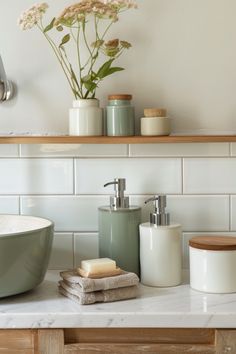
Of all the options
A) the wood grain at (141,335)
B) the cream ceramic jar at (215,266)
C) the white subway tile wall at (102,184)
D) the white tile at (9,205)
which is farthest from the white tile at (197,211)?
the wood grain at (141,335)

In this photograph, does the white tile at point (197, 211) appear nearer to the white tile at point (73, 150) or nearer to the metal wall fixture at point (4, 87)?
the white tile at point (73, 150)

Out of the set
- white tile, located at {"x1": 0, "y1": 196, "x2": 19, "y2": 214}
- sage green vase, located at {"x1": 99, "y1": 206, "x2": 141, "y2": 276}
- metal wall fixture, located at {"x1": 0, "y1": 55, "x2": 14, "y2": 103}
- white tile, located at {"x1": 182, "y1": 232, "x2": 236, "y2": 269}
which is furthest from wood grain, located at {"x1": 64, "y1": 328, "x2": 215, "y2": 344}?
metal wall fixture, located at {"x1": 0, "y1": 55, "x2": 14, "y2": 103}

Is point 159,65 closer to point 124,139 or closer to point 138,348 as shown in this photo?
point 124,139

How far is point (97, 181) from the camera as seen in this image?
1.71 m

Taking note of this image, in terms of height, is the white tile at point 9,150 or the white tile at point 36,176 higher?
the white tile at point 9,150

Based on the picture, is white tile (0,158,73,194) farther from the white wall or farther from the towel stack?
the towel stack

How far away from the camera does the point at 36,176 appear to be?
67.6 inches

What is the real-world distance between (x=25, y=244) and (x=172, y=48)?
704 millimetres

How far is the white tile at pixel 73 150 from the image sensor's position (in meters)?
1.70

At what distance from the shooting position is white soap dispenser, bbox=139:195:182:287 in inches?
59.5

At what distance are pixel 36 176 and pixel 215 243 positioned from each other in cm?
56

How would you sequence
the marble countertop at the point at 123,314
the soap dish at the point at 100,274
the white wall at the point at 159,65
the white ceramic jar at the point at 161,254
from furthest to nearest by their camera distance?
the white wall at the point at 159,65, the white ceramic jar at the point at 161,254, the soap dish at the point at 100,274, the marble countertop at the point at 123,314

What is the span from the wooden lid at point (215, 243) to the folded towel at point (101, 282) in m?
0.18

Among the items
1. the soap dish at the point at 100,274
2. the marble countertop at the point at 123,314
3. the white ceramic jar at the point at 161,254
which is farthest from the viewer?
the white ceramic jar at the point at 161,254
